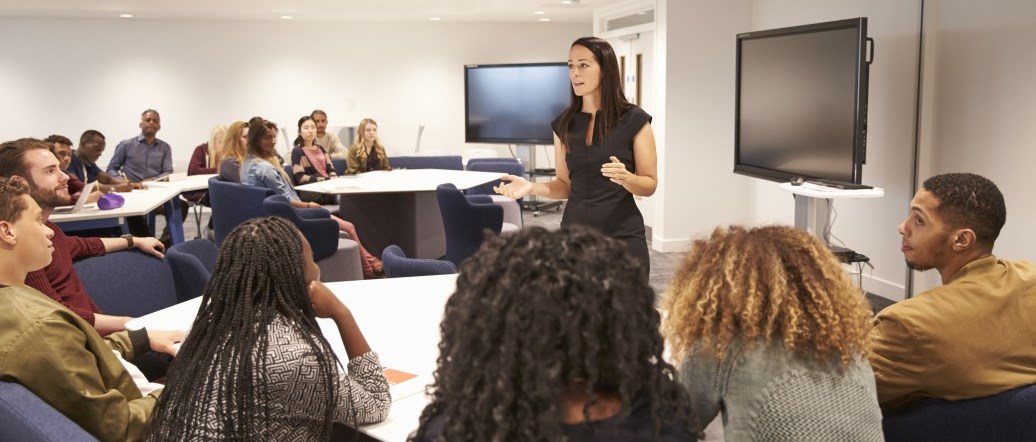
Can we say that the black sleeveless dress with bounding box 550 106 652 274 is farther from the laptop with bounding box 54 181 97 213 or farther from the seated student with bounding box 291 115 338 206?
the seated student with bounding box 291 115 338 206

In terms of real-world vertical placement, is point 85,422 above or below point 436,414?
below

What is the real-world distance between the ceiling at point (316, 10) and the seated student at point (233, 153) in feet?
11.3

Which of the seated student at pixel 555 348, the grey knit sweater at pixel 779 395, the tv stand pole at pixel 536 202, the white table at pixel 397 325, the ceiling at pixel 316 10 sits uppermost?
the ceiling at pixel 316 10

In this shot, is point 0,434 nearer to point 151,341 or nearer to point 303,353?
point 303,353

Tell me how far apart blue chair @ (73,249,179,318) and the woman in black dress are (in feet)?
5.13

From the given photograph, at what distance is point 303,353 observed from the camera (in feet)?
6.07

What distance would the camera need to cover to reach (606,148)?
11.3 feet

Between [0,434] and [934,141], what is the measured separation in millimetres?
5401

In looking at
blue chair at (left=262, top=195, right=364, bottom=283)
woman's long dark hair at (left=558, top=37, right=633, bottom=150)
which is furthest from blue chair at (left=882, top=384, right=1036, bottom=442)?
blue chair at (left=262, top=195, right=364, bottom=283)

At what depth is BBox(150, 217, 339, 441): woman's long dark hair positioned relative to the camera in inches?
71.1

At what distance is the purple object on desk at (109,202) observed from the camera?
234 inches

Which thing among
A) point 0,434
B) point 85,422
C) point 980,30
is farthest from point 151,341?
point 980,30

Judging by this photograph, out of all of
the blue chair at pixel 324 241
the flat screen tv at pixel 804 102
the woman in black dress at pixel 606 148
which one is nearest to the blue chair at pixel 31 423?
the woman in black dress at pixel 606 148

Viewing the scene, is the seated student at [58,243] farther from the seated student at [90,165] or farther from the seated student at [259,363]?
the seated student at [90,165]
